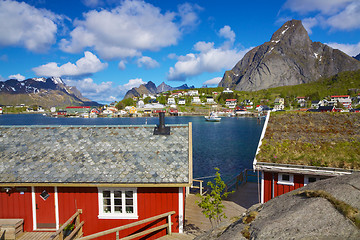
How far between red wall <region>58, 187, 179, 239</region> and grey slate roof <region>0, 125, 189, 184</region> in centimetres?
79

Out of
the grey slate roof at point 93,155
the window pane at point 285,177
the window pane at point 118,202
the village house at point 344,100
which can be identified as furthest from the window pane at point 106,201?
the village house at point 344,100

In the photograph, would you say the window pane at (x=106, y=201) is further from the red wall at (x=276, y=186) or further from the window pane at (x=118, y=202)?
the red wall at (x=276, y=186)

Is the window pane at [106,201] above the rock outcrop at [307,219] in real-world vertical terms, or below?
below

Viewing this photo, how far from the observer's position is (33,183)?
9.74m

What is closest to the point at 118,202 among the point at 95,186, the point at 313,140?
the point at 95,186

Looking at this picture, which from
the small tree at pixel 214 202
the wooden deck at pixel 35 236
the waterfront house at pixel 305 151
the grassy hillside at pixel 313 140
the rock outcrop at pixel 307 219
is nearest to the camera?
the rock outcrop at pixel 307 219

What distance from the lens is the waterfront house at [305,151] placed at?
11.4 meters

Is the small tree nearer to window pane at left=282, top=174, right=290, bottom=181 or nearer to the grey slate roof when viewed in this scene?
the grey slate roof

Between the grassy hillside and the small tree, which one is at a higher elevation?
the grassy hillside

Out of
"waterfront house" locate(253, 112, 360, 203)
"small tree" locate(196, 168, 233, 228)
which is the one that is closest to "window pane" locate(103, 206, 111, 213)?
"small tree" locate(196, 168, 233, 228)

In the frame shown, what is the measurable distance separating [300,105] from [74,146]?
216m

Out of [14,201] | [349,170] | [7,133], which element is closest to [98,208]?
[14,201]

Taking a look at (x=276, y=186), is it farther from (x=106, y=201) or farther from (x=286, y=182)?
(x=106, y=201)

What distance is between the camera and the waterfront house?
1138 cm
